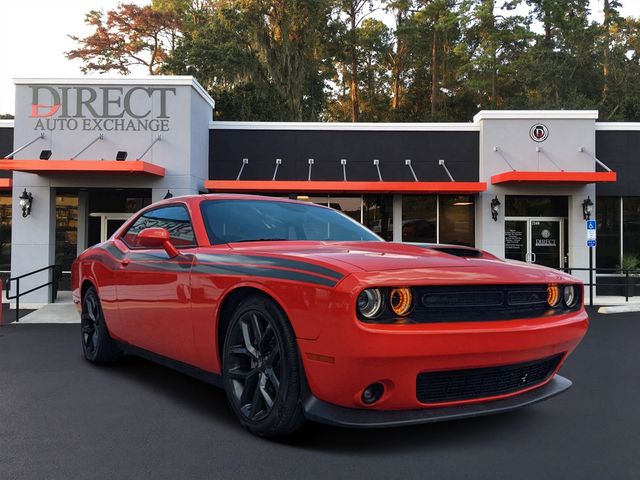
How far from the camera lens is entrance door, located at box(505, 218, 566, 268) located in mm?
17031

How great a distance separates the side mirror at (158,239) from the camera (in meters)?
4.26

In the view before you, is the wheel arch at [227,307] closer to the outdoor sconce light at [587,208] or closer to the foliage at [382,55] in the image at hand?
the outdoor sconce light at [587,208]

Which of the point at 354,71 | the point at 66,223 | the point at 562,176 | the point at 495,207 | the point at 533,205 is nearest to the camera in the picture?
the point at 562,176

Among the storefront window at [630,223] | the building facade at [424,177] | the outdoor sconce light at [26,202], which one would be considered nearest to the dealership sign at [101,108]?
the building facade at [424,177]

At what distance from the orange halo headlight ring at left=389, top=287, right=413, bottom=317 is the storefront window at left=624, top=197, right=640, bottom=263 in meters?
16.8

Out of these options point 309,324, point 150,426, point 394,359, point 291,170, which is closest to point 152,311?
point 150,426

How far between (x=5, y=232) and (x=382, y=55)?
27.2 meters

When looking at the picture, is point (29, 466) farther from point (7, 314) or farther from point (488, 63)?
point (488, 63)

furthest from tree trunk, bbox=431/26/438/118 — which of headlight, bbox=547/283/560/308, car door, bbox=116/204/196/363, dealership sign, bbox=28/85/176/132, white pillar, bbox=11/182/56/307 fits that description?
headlight, bbox=547/283/560/308

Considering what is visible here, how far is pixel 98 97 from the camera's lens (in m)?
14.1

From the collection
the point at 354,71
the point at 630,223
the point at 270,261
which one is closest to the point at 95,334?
the point at 270,261

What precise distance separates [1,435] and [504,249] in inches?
587

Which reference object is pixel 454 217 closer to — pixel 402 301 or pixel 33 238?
pixel 33 238

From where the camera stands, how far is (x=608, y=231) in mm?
17469
